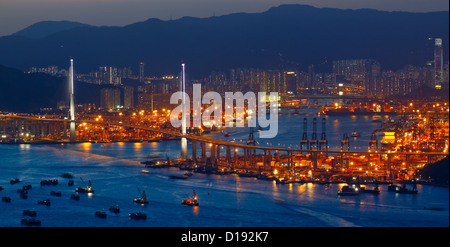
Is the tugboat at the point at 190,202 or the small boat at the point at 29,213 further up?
the tugboat at the point at 190,202

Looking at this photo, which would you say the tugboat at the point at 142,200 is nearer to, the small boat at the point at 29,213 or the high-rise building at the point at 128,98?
the small boat at the point at 29,213

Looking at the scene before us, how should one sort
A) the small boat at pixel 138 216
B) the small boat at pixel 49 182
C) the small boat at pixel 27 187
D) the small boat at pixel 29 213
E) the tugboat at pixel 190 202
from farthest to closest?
the small boat at pixel 49 182 < the small boat at pixel 27 187 < the tugboat at pixel 190 202 < the small boat at pixel 29 213 < the small boat at pixel 138 216

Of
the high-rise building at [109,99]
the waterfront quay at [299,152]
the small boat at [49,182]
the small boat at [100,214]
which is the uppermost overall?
the high-rise building at [109,99]

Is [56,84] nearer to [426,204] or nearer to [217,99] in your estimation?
[217,99]

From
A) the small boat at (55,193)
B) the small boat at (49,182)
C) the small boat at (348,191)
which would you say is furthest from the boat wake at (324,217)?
the small boat at (49,182)

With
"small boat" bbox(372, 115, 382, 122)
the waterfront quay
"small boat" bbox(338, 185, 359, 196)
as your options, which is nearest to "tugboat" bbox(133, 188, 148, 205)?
the waterfront quay

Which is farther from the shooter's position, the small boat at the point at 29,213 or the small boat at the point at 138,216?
the small boat at the point at 29,213
